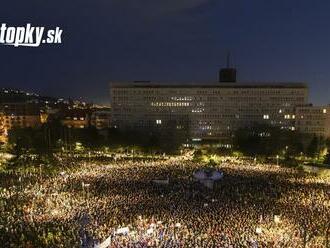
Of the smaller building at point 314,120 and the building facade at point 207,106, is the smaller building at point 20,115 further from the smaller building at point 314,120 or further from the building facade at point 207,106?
the smaller building at point 314,120

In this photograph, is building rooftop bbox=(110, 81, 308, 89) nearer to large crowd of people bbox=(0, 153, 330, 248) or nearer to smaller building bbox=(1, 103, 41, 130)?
smaller building bbox=(1, 103, 41, 130)

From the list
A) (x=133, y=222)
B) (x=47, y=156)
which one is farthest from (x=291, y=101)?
(x=133, y=222)

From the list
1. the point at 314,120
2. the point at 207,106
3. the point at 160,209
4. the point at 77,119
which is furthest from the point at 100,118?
the point at 160,209

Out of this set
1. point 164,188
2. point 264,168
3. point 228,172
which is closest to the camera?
point 164,188

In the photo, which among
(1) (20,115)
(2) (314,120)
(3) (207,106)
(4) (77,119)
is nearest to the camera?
(2) (314,120)

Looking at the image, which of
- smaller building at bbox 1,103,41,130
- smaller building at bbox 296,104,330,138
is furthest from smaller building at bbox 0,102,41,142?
smaller building at bbox 296,104,330,138

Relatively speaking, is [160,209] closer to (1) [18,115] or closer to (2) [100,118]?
(2) [100,118]

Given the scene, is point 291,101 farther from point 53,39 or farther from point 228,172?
point 53,39
